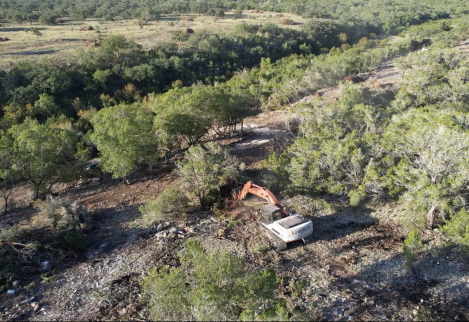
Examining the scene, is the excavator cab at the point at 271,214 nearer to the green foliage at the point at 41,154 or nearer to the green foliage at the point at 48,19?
the green foliage at the point at 41,154

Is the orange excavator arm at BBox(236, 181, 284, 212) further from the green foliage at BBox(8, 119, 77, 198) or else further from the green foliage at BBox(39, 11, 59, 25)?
the green foliage at BBox(39, 11, 59, 25)

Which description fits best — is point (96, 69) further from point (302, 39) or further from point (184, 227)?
point (302, 39)

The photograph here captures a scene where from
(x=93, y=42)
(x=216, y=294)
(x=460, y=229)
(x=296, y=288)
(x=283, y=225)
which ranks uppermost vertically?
(x=93, y=42)

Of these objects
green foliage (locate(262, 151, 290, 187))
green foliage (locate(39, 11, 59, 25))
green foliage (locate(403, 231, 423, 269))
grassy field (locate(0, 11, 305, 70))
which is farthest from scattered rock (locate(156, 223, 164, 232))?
green foliage (locate(39, 11, 59, 25))

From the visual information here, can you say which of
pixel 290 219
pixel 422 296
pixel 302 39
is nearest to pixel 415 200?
pixel 422 296

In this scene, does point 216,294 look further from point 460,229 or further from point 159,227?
point 460,229

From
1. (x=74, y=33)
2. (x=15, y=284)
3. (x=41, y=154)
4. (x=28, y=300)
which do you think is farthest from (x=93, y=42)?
(x=28, y=300)

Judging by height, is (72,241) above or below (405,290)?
above
